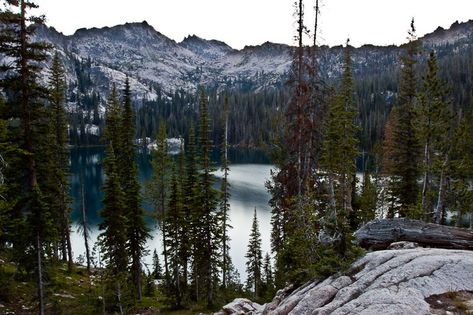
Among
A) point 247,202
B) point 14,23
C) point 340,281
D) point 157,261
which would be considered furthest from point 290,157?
point 247,202

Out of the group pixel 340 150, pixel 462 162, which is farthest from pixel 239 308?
pixel 462 162

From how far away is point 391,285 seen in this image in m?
9.52

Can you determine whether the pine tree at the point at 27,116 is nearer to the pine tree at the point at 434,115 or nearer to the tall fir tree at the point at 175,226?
the tall fir tree at the point at 175,226

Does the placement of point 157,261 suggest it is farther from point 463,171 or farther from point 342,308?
point 342,308

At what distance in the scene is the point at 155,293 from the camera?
1473 inches

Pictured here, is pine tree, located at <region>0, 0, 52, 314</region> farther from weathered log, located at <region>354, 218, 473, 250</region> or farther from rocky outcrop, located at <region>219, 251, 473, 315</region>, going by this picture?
weathered log, located at <region>354, 218, 473, 250</region>

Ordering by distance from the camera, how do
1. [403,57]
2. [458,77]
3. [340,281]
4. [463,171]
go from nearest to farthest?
[340,281] < [463,171] < [403,57] < [458,77]

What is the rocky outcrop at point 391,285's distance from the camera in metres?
8.77

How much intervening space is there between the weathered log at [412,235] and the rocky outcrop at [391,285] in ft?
8.39

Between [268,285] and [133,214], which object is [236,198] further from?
[133,214]

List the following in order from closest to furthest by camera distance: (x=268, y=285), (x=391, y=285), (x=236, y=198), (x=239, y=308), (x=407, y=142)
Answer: (x=391, y=285) → (x=239, y=308) → (x=407, y=142) → (x=268, y=285) → (x=236, y=198)

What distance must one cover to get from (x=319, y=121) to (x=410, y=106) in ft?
52.1

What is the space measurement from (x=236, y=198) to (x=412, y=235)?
216ft

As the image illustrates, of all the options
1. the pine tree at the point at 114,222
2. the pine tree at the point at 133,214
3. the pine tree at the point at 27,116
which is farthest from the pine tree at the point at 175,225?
the pine tree at the point at 27,116
